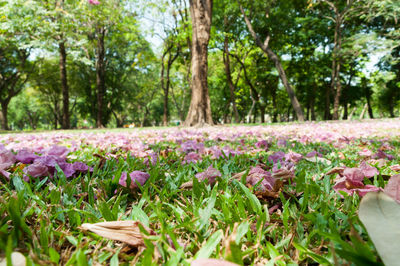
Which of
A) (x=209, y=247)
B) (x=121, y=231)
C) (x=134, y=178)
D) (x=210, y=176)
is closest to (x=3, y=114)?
(x=134, y=178)

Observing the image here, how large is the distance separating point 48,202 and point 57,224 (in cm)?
26

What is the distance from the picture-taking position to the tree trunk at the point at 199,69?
347 inches

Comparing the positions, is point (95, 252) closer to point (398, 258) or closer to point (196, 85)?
point (398, 258)

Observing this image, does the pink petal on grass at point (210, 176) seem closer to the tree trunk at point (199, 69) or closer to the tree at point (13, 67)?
the tree trunk at point (199, 69)

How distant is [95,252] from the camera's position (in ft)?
2.43

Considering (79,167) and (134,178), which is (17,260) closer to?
(134,178)

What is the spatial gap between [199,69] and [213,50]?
54.5ft

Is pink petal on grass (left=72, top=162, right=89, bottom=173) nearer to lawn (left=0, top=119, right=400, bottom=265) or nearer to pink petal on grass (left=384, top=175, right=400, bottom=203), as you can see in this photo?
lawn (left=0, top=119, right=400, bottom=265)

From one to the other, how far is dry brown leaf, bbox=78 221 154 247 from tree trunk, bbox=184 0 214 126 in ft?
25.9

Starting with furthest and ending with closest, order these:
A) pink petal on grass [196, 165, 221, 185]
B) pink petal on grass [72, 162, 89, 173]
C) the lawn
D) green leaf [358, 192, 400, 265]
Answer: pink petal on grass [72, 162, 89, 173] → pink petal on grass [196, 165, 221, 185] → the lawn → green leaf [358, 192, 400, 265]

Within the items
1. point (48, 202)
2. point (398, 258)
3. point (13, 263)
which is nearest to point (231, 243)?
point (398, 258)

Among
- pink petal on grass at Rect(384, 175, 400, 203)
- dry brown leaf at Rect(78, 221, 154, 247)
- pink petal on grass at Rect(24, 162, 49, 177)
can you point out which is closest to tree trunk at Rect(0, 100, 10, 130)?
pink petal on grass at Rect(24, 162, 49, 177)

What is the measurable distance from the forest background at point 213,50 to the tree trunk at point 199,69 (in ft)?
12.8

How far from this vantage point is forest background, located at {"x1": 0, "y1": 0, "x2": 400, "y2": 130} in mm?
13664
